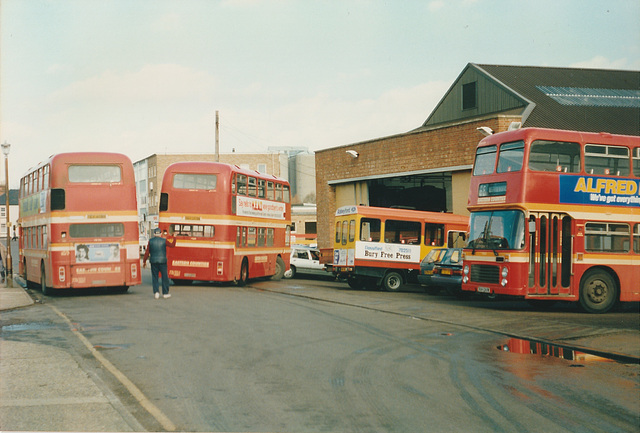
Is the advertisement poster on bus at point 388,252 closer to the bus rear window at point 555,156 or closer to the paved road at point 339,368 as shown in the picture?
the paved road at point 339,368

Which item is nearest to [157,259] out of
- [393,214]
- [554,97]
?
[393,214]

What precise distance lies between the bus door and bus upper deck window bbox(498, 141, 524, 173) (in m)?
1.30

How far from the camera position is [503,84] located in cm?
3334

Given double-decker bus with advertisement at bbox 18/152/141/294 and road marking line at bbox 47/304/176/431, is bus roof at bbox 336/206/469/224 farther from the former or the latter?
road marking line at bbox 47/304/176/431

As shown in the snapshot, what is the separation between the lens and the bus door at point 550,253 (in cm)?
1677

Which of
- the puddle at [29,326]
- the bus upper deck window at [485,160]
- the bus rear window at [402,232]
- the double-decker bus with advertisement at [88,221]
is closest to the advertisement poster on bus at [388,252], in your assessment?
the bus rear window at [402,232]

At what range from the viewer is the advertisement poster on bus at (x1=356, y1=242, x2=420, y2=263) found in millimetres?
23453

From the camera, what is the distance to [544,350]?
1075cm

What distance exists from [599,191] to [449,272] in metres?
4.88

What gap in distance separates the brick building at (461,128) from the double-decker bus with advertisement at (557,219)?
384 inches

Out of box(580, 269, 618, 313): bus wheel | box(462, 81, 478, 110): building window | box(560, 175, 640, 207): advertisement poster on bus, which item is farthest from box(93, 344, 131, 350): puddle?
box(462, 81, 478, 110): building window

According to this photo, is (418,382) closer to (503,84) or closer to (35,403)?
(35,403)

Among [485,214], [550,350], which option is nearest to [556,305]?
[485,214]

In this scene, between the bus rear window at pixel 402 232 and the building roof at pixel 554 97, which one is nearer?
the bus rear window at pixel 402 232
